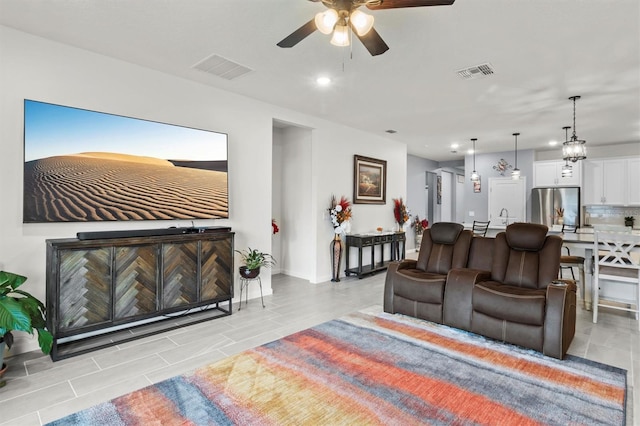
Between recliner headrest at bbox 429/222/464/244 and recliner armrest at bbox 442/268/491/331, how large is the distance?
0.58 m

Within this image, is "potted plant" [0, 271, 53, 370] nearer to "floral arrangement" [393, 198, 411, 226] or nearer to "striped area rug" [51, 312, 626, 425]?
"striped area rug" [51, 312, 626, 425]

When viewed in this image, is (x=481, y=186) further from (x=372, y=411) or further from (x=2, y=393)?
(x=2, y=393)

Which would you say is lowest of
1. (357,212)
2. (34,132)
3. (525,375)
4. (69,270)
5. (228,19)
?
(525,375)

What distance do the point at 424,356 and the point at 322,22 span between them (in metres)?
2.72

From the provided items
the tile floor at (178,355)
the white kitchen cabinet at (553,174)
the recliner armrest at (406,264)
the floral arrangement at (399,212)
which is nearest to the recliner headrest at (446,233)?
the recliner armrest at (406,264)

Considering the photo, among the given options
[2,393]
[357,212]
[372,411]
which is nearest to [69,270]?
[2,393]

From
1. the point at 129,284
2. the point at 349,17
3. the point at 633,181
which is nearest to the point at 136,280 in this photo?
the point at 129,284

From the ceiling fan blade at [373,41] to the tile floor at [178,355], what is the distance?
270 centimetres

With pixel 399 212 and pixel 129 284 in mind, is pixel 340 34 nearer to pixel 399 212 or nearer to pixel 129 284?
pixel 129 284

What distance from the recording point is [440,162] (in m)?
11.2

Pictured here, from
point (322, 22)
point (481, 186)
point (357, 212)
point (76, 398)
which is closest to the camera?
point (322, 22)

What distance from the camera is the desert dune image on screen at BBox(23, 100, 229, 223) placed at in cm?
305

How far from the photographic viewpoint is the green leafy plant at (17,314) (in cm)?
239

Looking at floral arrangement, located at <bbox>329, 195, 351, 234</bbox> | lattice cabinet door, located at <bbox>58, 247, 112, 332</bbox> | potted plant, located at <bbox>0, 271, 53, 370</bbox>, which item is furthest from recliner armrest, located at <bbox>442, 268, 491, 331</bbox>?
potted plant, located at <bbox>0, 271, 53, 370</bbox>
